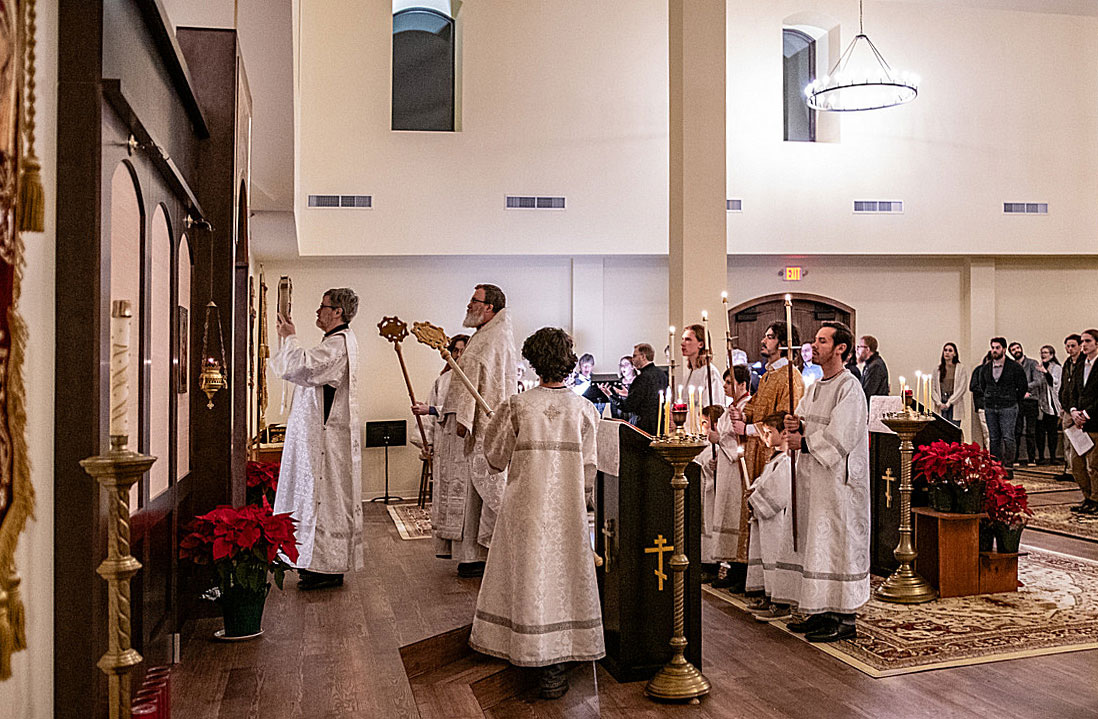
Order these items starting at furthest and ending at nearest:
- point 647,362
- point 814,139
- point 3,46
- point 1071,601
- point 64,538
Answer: point 814,139
point 647,362
point 1071,601
point 64,538
point 3,46

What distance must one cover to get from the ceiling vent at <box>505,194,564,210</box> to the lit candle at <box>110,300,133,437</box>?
9.39 m

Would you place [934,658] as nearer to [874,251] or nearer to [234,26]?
[234,26]

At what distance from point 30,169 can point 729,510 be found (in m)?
5.36

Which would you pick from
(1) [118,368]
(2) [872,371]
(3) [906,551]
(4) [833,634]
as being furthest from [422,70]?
(1) [118,368]

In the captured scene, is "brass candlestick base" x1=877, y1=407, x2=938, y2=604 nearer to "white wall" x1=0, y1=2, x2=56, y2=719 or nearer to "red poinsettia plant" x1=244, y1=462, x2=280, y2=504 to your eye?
"red poinsettia plant" x1=244, y1=462, x2=280, y2=504

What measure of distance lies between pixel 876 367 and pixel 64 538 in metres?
9.73

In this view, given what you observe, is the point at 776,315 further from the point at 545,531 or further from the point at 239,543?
the point at 239,543

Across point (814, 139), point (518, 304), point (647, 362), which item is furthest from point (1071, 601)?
point (814, 139)

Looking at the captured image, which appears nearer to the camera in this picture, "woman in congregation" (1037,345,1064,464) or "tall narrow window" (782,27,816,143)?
"tall narrow window" (782,27,816,143)

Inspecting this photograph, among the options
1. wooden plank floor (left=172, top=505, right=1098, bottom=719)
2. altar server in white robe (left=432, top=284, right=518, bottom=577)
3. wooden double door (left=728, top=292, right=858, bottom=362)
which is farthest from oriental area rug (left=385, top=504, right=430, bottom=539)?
wooden double door (left=728, top=292, right=858, bottom=362)

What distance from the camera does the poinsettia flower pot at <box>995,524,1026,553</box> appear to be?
6605 mm

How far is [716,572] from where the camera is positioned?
7.08m

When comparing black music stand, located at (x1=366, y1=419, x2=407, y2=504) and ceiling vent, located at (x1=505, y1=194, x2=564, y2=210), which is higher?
ceiling vent, located at (x1=505, y1=194, x2=564, y2=210)

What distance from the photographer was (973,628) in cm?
575
